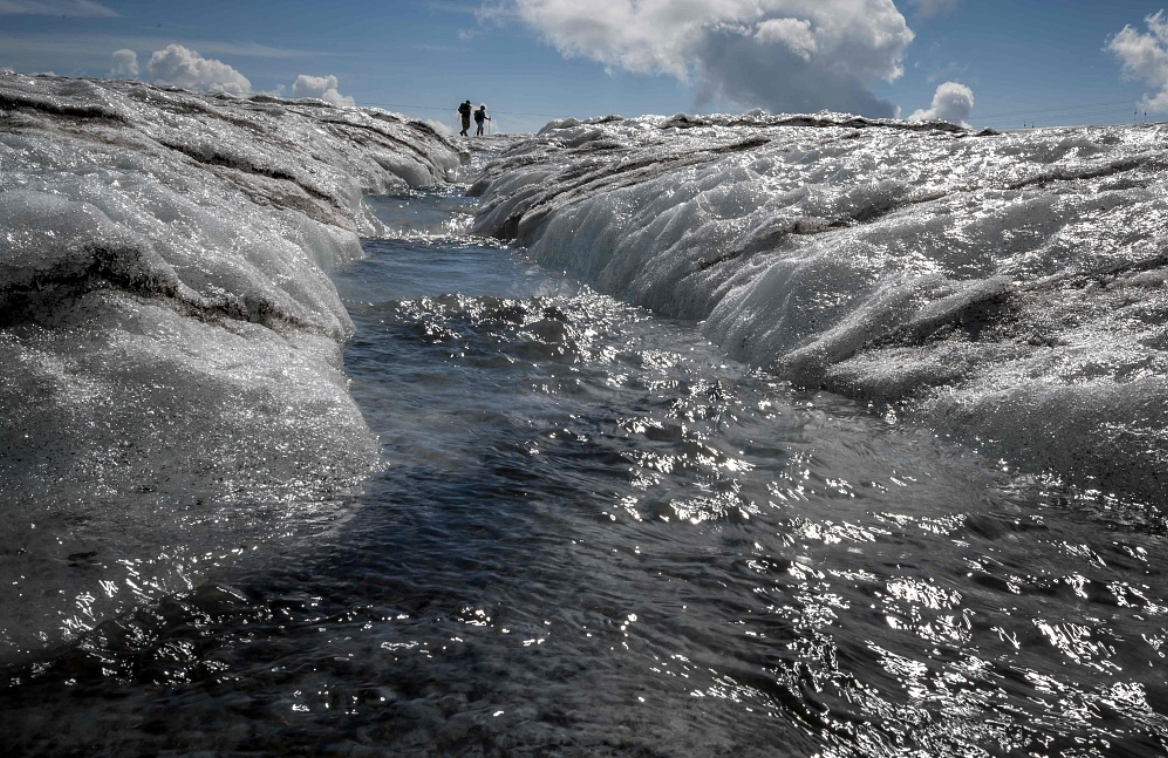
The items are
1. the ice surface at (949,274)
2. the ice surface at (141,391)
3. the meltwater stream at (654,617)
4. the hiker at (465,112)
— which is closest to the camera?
the meltwater stream at (654,617)

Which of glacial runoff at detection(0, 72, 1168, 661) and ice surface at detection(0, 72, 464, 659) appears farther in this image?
glacial runoff at detection(0, 72, 1168, 661)

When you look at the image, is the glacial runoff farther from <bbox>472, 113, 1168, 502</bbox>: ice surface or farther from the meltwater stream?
the meltwater stream

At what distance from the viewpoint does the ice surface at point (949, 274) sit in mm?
5125

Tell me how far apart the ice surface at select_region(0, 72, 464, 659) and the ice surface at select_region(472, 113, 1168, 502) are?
384 cm

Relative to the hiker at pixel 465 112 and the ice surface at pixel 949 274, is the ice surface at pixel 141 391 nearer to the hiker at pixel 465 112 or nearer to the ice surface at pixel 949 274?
the ice surface at pixel 949 274

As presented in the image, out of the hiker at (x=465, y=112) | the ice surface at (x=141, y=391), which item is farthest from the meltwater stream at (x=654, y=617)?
the hiker at (x=465, y=112)

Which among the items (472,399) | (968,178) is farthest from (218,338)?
(968,178)

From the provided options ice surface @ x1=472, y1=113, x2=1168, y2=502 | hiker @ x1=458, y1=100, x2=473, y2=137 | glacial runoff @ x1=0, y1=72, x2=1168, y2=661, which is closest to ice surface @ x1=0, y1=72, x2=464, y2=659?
glacial runoff @ x1=0, y1=72, x2=1168, y2=661

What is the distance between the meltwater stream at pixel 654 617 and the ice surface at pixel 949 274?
1.55 ft

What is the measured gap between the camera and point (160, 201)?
22.4 feet

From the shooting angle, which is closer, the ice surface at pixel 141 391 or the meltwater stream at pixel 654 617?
the meltwater stream at pixel 654 617

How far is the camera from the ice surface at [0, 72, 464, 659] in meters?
3.56

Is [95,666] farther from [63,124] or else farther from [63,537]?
[63,124]

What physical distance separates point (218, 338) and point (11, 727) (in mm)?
3184
